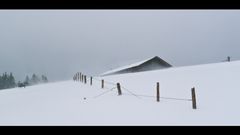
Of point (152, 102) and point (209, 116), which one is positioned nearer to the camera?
point (209, 116)

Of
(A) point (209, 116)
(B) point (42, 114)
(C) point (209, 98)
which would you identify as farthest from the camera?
(C) point (209, 98)

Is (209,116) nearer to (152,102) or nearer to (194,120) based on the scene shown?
(194,120)

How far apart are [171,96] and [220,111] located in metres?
3.73
